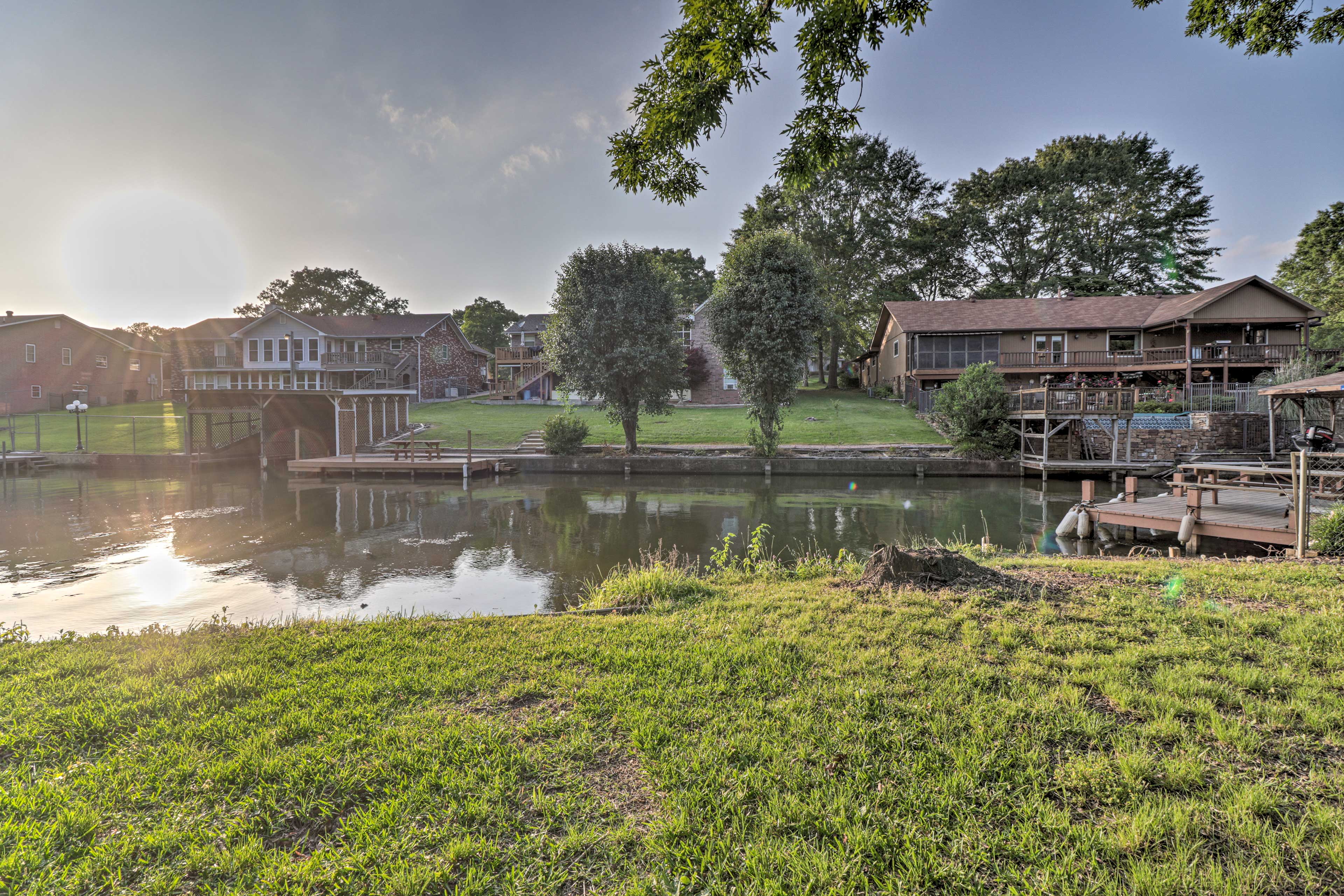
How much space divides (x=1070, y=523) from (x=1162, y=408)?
58.4ft

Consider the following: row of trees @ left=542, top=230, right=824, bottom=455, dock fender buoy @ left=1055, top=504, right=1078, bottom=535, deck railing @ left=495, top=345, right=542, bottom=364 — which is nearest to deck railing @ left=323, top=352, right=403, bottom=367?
deck railing @ left=495, top=345, right=542, bottom=364

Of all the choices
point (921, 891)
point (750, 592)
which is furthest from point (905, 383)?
point (921, 891)

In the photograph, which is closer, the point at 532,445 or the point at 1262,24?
the point at 1262,24

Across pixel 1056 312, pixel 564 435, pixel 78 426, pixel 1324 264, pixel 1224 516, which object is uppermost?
pixel 1324 264

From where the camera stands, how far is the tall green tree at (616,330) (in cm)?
2445

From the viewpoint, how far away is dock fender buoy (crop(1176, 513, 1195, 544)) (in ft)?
36.2

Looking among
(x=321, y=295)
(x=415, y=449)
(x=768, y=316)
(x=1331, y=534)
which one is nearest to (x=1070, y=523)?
(x=1331, y=534)

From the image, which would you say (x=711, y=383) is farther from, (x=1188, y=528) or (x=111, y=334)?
(x=111, y=334)

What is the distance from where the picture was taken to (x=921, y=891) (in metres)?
2.27

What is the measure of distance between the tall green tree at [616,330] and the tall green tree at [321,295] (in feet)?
177

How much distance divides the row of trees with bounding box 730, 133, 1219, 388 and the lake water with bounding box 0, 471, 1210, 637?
2572 cm

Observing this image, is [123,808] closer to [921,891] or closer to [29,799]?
[29,799]

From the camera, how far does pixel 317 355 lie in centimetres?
4362

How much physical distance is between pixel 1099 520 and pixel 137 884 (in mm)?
15440
